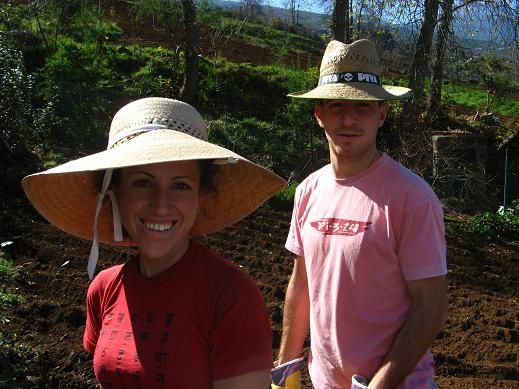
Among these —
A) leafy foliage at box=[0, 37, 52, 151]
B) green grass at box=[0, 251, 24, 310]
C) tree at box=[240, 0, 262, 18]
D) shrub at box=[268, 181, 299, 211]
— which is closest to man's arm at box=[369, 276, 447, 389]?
green grass at box=[0, 251, 24, 310]

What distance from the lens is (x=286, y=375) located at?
7.45 feet

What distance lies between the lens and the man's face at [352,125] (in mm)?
2119

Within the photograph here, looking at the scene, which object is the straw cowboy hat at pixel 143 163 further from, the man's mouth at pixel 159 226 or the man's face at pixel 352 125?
the man's face at pixel 352 125

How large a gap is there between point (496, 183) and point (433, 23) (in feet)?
12.3

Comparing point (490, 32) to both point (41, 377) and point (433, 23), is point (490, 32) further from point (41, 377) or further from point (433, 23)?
point (41, 377)

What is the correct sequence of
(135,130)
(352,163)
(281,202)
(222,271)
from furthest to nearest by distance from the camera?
(281,202)
(352,163)
(135,130)
(222,271)

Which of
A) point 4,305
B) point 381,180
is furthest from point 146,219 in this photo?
point 4,305

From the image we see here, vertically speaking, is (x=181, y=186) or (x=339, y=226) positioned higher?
(x=181, y=186)

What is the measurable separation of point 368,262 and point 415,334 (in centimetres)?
25

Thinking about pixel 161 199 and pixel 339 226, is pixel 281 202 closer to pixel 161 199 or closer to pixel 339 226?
pixel 339 226

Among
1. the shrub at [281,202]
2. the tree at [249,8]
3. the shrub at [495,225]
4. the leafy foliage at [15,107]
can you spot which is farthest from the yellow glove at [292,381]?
the tree at [249,8]

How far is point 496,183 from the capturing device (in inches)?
478

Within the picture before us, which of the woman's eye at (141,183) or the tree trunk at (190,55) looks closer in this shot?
the woman's eye at (141,183)

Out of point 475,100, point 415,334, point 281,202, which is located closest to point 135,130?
point 415,334
